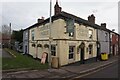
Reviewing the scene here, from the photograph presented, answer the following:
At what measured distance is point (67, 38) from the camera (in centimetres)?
1920

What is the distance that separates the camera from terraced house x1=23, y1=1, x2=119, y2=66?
18.5 meters

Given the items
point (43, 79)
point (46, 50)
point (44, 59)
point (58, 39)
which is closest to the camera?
point (43, 79)

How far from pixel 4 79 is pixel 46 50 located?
10.7m

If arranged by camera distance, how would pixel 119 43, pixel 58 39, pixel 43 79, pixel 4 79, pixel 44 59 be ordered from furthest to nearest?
pixel 119 43
pixel 44 59
pixel 58 39
pixel 43 79
pixel 4 79

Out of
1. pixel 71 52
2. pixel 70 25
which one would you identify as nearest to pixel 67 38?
pixel 71 52

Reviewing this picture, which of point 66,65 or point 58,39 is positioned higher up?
point 58,39

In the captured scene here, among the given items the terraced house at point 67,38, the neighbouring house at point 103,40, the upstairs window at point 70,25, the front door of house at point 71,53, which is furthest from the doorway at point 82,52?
the neighbouring house at point 103,40

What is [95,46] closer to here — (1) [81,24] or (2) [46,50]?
(1) [81,24]

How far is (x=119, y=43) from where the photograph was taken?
44.4 metres

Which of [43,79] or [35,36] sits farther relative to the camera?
[35,36]

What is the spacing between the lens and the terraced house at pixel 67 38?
60.6ft

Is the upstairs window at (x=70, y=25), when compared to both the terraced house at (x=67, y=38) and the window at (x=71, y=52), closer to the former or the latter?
the terraced house at (x=67, y=38)

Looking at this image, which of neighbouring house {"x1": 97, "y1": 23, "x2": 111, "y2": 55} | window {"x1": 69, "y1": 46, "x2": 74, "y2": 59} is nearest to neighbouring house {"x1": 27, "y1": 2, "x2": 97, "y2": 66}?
window {"x1": 69, "y1": 46, "x2": 74, "y2": 59}

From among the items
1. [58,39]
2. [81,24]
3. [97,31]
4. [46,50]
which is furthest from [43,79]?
[97,31]
